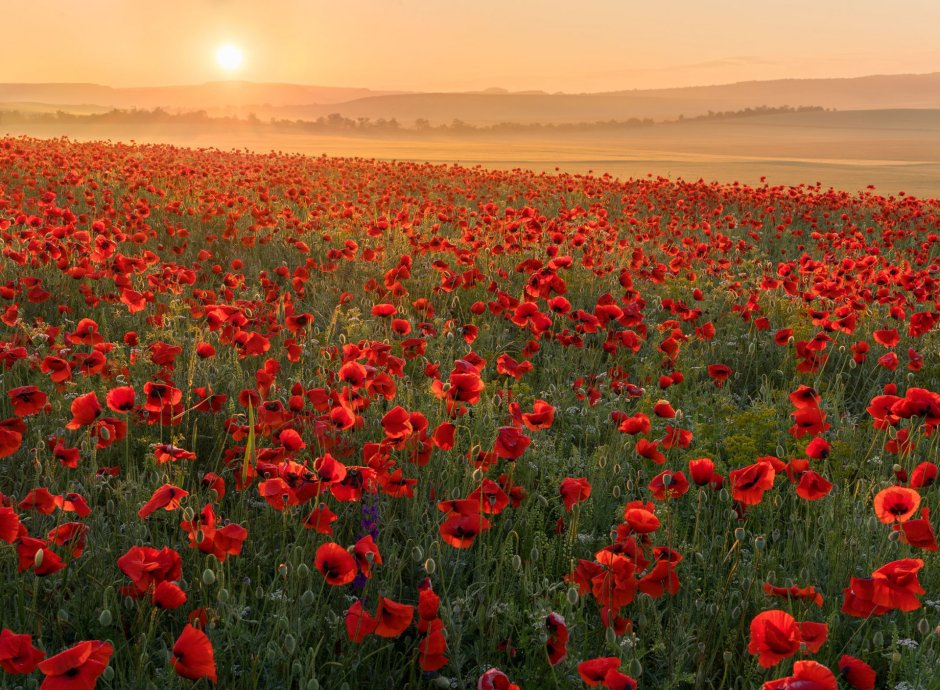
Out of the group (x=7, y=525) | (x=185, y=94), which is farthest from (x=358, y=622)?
(x=185, y=94)

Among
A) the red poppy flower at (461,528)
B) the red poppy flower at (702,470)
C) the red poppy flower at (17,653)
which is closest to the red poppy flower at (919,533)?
the red poppy flower at (702,470)

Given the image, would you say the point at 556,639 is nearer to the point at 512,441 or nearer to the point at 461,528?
the point at 461,528

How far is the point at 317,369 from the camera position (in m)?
4.27

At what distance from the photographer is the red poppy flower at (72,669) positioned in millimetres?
1373

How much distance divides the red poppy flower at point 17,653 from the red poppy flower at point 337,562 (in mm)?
632

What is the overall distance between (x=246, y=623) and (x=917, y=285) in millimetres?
5172

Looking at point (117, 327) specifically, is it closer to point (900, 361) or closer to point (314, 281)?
point (314, 281)

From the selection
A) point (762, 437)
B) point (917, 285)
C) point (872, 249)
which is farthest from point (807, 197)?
point (762, 437)

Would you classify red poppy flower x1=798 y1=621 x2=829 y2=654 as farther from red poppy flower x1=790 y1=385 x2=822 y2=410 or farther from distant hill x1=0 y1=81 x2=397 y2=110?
distant hill x1=0 y1=81 x2=397 y2=110

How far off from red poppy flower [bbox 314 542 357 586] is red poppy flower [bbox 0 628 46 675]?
632 mm

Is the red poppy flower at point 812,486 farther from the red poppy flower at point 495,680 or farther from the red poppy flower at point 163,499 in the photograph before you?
the red poppy flower at point 163,499

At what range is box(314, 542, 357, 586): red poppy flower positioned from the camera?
195 centimetres

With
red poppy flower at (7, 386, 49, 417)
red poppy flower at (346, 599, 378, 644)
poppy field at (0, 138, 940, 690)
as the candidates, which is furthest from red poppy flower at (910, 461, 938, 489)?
red poppy flower at (7, 386, 49, 417)

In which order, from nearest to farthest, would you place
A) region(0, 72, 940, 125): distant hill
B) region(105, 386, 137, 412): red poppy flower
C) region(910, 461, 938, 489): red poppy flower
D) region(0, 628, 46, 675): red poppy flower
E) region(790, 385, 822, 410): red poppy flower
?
region(0, 628, 46, 675): red poppy flower
region(910, 461, 938, 489): red poppy flower
region(105, 386, 137, 412): red poppy flower
region(790, 385, 822, 410): red poppy flower
region(0, 72, 940, 125): distant hill
